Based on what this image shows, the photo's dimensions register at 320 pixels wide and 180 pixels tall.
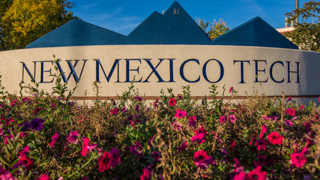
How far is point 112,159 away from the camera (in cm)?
147

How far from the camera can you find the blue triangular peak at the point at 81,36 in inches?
233

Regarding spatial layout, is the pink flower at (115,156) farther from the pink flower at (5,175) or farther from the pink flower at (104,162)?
the pink flower at (5,175)

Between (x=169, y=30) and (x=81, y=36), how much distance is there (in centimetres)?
245

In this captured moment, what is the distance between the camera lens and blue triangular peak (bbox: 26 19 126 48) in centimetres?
Answer: 593

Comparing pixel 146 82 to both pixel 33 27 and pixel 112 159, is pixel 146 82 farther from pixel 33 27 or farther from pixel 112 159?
pixel 33 27

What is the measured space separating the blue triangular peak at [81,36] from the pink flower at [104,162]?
4841mm

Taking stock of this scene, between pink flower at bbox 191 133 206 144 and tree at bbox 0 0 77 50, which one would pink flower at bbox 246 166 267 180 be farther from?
tree at bbox 0 0 77 50

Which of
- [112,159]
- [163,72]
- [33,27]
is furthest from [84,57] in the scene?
[33,27]

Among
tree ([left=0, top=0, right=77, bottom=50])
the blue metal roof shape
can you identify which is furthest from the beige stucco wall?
tree ([left=0, top=0, right=77, bottom=50])

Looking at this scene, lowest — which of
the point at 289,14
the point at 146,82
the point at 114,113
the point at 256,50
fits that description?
the point at 114,113

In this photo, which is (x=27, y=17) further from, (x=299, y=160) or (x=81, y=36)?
(x=299, y=160)

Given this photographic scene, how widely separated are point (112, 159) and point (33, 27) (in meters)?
17.5

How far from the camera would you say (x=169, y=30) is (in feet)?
19.5

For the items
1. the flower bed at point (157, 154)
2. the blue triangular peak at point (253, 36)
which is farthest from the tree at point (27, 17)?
the flower bed at point (157, 154)
